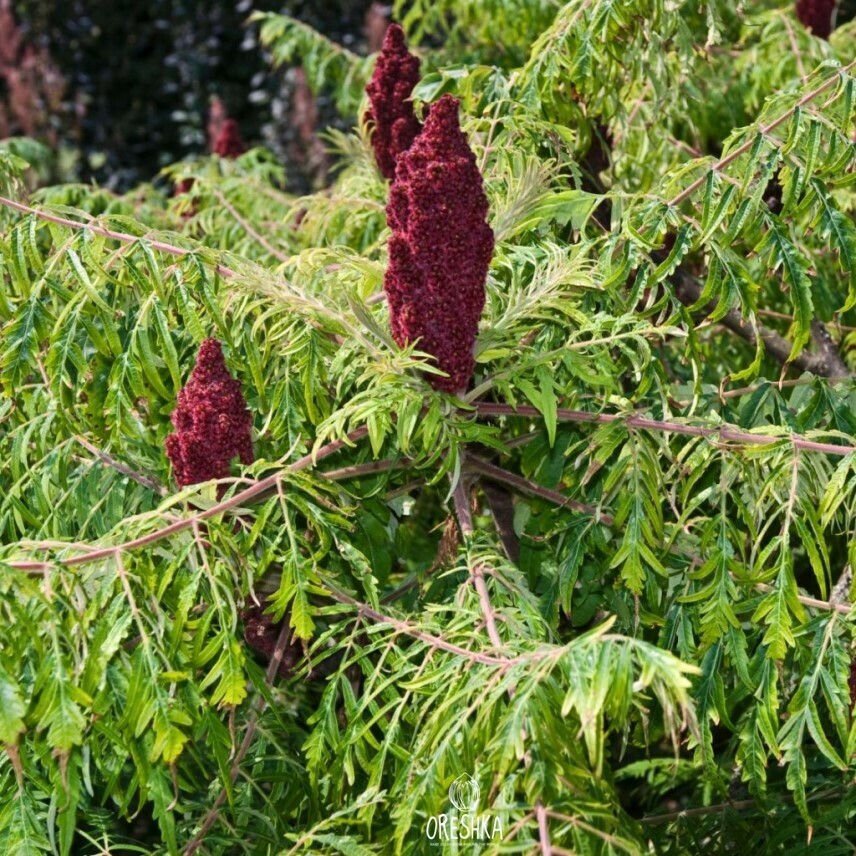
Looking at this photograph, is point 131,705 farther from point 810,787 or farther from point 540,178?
point 810,787

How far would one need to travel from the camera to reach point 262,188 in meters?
4.38

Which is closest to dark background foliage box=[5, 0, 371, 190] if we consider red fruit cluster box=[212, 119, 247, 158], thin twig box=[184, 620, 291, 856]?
red fruit cluster box=[212, 119, 247, 158]

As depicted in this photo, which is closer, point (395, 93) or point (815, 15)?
point (395, 93)

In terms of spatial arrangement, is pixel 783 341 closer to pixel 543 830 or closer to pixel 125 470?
pixel 125 470

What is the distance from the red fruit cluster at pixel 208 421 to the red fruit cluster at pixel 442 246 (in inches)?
13.7

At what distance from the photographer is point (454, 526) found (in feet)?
8.87

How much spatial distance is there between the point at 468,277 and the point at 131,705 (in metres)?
0.97

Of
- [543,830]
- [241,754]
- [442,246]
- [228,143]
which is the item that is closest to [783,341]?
[442,246]

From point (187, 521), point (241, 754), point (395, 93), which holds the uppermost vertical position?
point (395, 93)

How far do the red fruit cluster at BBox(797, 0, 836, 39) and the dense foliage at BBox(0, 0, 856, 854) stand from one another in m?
1.71

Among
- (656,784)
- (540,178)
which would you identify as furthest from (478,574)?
(656,784)

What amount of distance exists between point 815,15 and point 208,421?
3308 mm

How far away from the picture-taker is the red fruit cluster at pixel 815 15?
4.67 meters

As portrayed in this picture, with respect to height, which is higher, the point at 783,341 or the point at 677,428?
the point at 677,428
